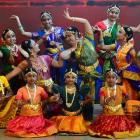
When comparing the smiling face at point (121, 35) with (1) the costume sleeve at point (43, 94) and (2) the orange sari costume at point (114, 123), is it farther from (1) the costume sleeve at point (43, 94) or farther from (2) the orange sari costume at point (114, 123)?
(1) the costume sleeve at point (43, 94)

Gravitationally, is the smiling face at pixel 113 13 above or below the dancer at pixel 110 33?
above

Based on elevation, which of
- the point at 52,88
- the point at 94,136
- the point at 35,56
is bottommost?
the point at 94,136

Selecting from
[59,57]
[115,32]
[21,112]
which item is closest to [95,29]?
[115,32]

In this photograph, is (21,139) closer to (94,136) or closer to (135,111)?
(94,136)

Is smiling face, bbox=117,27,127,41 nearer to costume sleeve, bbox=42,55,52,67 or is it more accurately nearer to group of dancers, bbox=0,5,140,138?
group of dancers, bbox=0,5,140,138

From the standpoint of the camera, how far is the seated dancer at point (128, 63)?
4898mm

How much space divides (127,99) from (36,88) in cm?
105

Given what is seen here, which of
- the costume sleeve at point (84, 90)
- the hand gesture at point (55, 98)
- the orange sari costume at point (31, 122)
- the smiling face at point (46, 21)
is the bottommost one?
the orange sari costume at point (31, 122)

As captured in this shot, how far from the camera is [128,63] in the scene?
492cm

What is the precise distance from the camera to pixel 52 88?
4707mm

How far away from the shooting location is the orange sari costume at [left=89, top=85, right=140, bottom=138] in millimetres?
4398

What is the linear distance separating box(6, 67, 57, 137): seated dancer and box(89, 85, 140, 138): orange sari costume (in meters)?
0.49

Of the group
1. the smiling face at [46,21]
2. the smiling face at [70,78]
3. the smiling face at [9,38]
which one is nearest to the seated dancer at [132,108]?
the smiling face at [70,78]

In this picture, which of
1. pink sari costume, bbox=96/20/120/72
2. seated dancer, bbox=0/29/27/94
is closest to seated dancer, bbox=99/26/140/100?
pink sari costume, bbox=96/20/120/72
